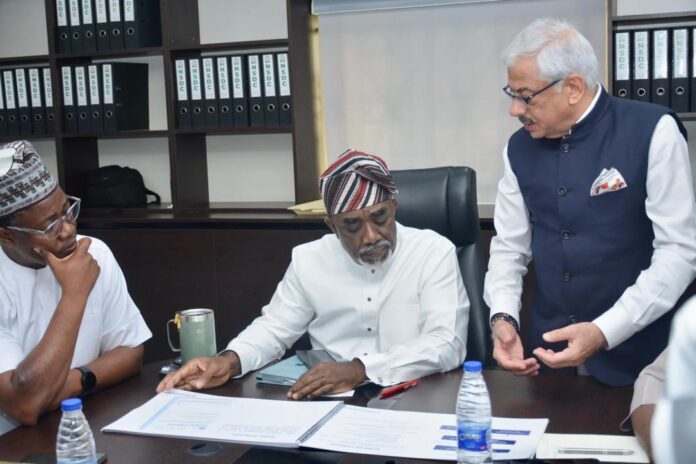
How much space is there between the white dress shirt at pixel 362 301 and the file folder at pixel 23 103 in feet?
7.60

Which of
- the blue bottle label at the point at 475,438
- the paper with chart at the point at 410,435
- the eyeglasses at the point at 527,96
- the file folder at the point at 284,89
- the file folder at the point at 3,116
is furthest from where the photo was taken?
the file folder at the point at 3,116

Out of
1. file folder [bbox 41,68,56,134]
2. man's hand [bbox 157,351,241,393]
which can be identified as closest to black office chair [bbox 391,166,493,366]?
man's hand [bbox 157,351,241,393]

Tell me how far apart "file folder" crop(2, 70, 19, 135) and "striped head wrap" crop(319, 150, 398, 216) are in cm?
253

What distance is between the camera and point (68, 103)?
3941mm

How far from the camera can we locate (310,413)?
5.31 ft

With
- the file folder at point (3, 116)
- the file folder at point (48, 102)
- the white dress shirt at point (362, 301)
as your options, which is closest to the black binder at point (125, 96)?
the file folder at point (48, 102)

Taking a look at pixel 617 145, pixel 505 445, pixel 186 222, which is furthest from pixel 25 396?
pixel 186 222

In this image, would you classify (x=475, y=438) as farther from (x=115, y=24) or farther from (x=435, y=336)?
(x=115, y=24)

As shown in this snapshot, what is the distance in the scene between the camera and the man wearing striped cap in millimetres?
1976

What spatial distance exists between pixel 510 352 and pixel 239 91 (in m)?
2.23

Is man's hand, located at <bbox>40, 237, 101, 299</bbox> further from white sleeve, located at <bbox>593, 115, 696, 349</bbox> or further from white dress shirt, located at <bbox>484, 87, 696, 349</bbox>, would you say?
white sleeve, located at <bbox>593, 115, 696, 349</bbox>

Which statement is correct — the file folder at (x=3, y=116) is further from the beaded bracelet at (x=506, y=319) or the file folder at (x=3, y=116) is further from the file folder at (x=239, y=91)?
the beaded bracelet at (x=506, y=319)

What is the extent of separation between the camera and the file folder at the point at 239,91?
366cm

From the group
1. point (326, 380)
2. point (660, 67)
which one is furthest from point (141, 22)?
point (326, 380)
